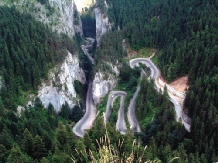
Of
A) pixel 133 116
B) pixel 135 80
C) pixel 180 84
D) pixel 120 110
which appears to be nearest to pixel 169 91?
pixel 180 84

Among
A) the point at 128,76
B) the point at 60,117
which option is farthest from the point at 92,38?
the point at 60,117

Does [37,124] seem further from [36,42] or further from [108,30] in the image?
[108,30]

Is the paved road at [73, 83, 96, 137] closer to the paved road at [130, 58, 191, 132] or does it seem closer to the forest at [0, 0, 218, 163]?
the forest at [0, 0, 218, 163]

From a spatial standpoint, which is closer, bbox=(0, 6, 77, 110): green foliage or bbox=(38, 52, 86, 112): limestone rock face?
bbox=(0, 6, 77, 110): green foliage

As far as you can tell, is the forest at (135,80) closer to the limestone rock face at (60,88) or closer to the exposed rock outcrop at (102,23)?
the limestone rock face at (60,88)

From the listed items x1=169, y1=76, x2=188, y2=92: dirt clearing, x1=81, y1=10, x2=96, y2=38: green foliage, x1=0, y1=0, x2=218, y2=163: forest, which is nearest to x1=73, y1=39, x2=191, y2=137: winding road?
x1=169, y1=76, x2=188, y2=92: dirt clearing

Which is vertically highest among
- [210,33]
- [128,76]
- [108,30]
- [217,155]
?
[108,30]

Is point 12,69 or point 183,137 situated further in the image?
point 12,69
